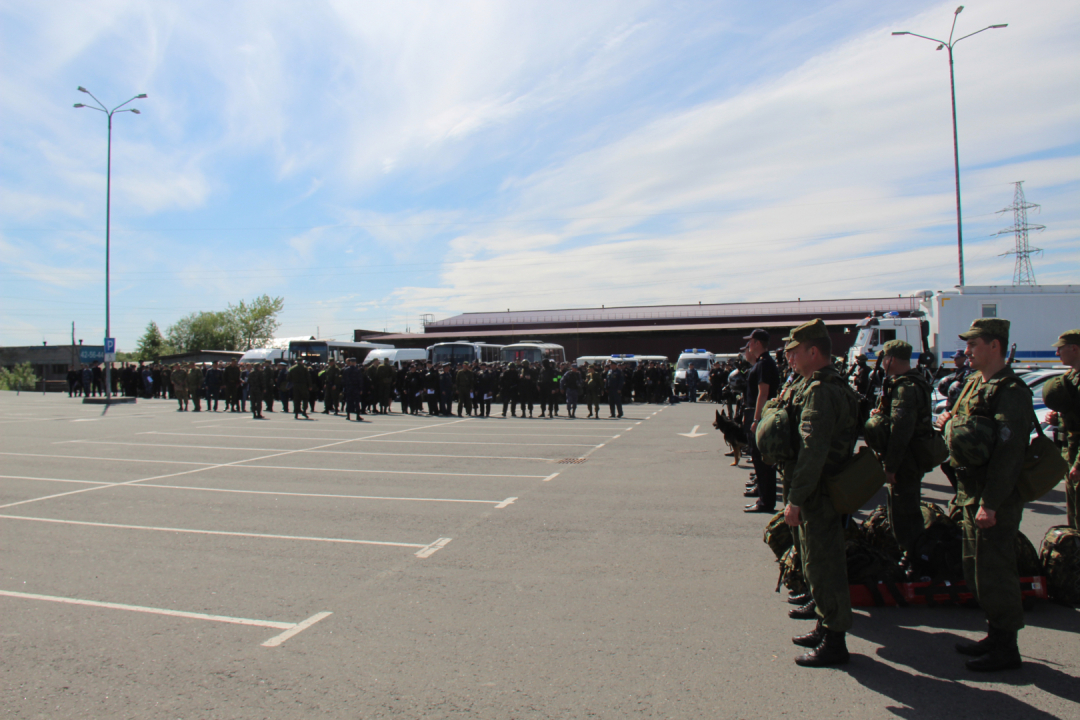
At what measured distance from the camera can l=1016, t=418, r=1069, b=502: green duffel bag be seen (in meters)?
3.72

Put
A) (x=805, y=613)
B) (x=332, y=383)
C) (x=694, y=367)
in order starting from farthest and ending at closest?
(x=694, y=367) < (x=332, y=383) < (x=805, y=613)

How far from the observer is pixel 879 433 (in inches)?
203

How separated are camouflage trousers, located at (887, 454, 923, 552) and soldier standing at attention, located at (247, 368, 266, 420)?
20.2 metres

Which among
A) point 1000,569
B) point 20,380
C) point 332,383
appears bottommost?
point 1000,569

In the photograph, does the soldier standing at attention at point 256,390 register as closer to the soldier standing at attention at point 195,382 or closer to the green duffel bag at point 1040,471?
the soldier standing at attention at point 195,382

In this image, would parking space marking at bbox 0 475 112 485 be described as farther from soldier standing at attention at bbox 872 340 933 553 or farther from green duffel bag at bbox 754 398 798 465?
soldier standing at attention at bbox 872 340 933 553

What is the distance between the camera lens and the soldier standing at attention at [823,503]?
366 cm

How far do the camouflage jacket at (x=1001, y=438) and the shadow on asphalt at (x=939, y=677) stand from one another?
35.5 inches

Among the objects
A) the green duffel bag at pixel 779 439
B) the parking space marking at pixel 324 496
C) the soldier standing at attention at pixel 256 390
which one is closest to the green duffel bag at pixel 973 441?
the green duffel bag at pixel 779 439

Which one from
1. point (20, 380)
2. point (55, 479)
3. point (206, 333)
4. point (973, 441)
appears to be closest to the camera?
point (973, 441)

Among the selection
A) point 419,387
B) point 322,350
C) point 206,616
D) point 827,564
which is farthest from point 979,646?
point 322,350

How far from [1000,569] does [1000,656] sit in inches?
18.3

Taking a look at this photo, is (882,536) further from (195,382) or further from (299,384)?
(195,382)

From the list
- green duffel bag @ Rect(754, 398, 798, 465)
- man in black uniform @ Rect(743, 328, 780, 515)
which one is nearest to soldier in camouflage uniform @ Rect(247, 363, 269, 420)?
man in black uniform @ Rect(743, 328, 780, 515)
